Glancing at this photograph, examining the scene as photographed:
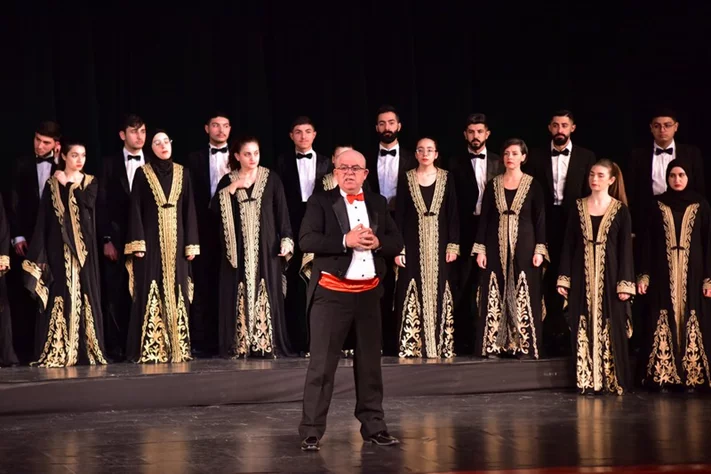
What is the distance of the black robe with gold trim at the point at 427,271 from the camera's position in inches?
290

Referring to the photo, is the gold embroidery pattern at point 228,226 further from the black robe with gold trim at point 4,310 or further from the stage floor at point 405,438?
the black robe with gold trim at point 4,310

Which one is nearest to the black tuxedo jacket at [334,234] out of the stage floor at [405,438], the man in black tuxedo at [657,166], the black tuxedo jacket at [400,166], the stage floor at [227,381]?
the stage floor at [405,438]

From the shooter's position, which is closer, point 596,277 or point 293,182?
point 596,277

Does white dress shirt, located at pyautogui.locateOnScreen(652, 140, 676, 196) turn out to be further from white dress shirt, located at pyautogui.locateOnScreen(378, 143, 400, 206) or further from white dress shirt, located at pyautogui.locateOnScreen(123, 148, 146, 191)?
white dress shirt, located at pyautogui.locateOnScreen(123, 148, 146, 191)

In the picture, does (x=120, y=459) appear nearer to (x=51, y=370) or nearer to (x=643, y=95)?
(x=51, y=370)

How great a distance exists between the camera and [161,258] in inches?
287

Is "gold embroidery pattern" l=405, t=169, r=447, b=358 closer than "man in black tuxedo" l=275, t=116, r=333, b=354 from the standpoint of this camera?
Yes

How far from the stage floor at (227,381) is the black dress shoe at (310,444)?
4.98ft

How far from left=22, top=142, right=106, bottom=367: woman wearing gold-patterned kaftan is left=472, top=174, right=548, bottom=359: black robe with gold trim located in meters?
2.21

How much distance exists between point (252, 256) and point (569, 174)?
1.93m

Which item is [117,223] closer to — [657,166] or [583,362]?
[583,362]

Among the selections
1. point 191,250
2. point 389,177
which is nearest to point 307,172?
point 389,177

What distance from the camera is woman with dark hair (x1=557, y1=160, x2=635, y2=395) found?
7.01 metres

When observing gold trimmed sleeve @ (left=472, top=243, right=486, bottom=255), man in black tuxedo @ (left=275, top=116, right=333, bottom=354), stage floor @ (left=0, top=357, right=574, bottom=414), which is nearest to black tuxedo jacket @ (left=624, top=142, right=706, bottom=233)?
gold trimmed sleeve @ (left=472, top=243, right=486, bottom=255)
